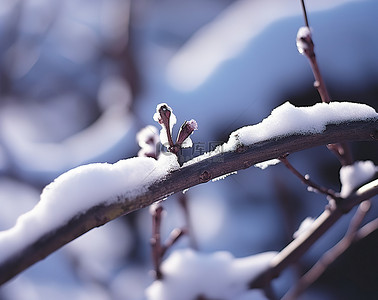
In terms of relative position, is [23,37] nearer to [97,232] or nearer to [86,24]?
[86,24]

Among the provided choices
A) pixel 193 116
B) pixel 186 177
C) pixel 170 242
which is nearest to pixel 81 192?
pixel 186 177

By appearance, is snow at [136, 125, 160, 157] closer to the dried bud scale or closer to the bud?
the bud

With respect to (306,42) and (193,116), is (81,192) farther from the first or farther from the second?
(193,116)

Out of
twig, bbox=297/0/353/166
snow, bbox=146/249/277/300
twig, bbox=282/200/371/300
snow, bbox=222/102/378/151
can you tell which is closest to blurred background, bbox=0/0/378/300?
twig, bbox=282/200/371/300

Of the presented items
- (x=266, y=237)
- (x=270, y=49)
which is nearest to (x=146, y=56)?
(x=270, y=49)

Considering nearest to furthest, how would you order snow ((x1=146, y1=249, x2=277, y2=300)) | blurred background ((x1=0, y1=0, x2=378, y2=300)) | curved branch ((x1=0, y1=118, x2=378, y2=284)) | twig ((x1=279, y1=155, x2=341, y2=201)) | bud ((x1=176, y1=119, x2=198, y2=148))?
curved branch ((x1=0, y1=118, x2=378, y2=284)), bud ((x1=176, y1=119, x2=198, y2=148)), twig ((x1=279, y1=155, x2=341, y2=201)), snow ((x1=146, y1=249, x2=277, y2=300)), blurred background ((x1=0, y1=0, x2=378, y2=300))

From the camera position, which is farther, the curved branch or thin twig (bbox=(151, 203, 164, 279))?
thin twig (bbox=(151, 203, 164, 279))
